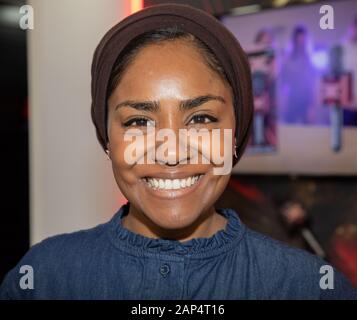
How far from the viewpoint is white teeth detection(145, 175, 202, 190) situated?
73cm

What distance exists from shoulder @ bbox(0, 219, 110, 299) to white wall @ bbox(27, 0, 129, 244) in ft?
0.34

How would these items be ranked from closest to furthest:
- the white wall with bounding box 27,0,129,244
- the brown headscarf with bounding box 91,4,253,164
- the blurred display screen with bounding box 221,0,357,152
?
the brown headscarf with bounding box 91,4,253,164
the white wall with bounding box 27,0,129,244
the blurred display screen with bounding box 221,0,357,152

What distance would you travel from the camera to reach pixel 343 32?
47.4 inches

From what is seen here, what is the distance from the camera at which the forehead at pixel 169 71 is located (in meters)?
0.70

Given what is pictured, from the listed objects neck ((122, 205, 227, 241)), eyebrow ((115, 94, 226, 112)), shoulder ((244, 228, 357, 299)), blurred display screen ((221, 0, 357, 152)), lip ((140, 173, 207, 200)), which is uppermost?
blurred display screen ((221, 0, 357, 152))

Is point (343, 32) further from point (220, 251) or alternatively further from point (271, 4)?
point (220, 251)

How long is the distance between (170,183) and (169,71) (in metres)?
0.17

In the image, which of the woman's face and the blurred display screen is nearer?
the woman's face

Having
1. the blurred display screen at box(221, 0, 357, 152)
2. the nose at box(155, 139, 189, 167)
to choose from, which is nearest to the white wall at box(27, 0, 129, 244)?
the nose at box(155, 139, 189, 167)

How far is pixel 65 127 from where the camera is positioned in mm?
895

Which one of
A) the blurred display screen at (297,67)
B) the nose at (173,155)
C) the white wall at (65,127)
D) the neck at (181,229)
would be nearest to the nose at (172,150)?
the nose at (173,155)

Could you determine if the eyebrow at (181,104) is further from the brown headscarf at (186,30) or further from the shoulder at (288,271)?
the shoulder at (288,271)

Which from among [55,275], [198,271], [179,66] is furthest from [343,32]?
[55,275]

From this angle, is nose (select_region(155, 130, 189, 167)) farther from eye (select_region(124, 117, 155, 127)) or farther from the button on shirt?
the button on shirt
